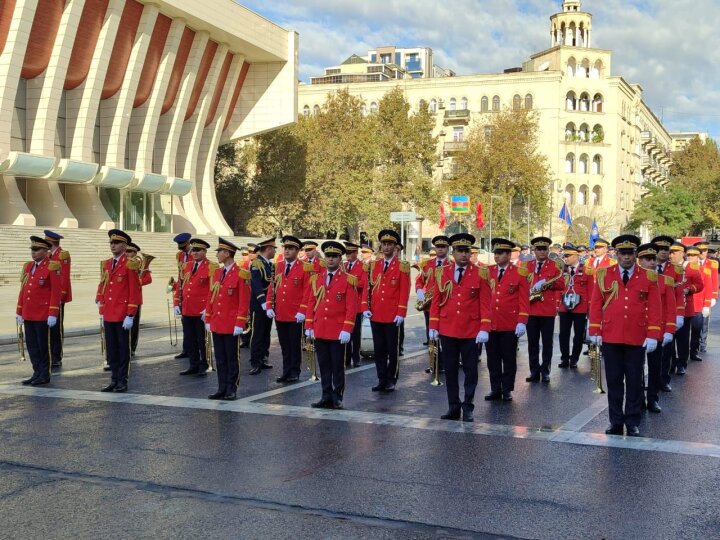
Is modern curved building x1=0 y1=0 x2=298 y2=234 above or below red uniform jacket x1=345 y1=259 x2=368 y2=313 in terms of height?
above

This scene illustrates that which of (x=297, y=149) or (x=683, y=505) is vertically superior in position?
(x=297, y=149)

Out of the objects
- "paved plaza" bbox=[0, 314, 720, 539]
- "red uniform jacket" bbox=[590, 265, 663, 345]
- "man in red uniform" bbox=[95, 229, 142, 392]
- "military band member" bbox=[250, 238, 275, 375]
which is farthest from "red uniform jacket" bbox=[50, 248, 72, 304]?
"red uniform jacket" bbox=[590, 265, 663, 345]

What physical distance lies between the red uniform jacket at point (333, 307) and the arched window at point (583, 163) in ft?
253

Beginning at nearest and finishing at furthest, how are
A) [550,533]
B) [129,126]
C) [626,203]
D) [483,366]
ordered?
[550,533] → [483,366] → [129,126] → [626,203]

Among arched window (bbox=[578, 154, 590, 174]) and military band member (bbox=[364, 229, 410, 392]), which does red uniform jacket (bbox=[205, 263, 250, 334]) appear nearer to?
military band member (bbox=[364, 229, 410, 392])

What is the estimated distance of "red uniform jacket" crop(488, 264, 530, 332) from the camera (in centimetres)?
1096

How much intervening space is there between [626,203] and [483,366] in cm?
8164

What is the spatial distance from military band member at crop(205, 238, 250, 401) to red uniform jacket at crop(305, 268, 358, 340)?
0.86 metres

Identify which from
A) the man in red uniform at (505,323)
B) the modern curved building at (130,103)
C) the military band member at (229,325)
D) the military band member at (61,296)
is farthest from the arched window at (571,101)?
A: the military band member at (229,325)

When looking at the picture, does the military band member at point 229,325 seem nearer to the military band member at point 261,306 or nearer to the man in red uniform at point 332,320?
the man in red uniform at point 332,320

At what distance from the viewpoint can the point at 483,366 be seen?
46.2ft

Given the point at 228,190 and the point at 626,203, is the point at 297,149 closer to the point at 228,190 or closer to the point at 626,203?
the point at 228,190

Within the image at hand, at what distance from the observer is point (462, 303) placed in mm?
9375

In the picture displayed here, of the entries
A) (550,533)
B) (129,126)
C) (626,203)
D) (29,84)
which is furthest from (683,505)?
(626,203)
